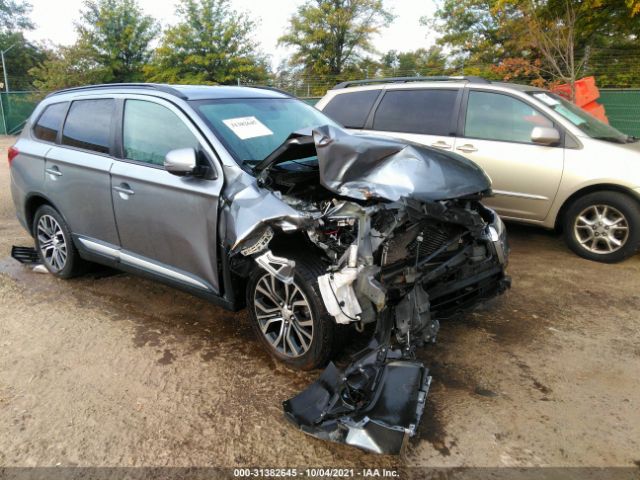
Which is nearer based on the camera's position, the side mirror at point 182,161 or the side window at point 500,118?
the side mirror at point 182,161

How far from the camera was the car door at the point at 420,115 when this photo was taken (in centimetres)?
588

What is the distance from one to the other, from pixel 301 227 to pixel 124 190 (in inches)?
67.4

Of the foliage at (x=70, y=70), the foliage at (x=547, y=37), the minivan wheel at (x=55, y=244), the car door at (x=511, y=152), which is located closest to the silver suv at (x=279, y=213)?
the minivan wheel at (x=55, y=244)

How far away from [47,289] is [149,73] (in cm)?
3162

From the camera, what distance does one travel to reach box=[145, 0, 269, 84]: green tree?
105 ft

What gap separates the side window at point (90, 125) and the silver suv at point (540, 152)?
3139mm

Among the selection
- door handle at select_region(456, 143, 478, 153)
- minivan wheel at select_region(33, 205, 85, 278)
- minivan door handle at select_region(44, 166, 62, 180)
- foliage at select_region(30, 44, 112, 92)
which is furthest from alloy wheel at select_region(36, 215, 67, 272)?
foliage at select_region(30, 44, 112, 92)

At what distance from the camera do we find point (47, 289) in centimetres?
459

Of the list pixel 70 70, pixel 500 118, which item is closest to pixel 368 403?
pixel 500 118

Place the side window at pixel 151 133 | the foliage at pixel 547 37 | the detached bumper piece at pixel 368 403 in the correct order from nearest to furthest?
the detached bumper piece at pixel 368 403, the side window at pixel 151 133, the foliage at pixel 547 37

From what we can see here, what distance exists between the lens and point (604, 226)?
200 inches

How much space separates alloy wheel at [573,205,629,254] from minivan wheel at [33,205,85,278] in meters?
5.08

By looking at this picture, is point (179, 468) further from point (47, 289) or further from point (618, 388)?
point (47, 289)

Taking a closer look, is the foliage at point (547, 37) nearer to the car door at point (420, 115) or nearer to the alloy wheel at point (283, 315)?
the car door at point (420, 115)
